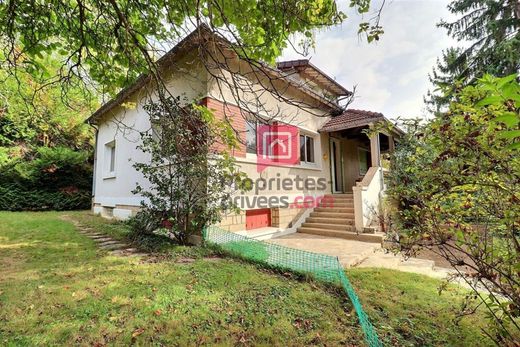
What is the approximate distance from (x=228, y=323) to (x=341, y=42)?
4242 millimetres

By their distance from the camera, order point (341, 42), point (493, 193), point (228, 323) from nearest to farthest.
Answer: point (493, 193)
point (228, 323)
point (341, 42)

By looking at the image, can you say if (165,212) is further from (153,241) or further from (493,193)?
(493,193)

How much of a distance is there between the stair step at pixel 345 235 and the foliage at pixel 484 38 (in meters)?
9.10

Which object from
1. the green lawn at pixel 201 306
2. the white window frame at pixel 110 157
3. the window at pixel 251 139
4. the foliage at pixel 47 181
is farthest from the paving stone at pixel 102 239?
the foliage at pixel 47 181

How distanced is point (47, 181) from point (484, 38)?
25604mm

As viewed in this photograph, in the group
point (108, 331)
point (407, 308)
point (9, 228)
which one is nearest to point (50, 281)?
point (108, 331)

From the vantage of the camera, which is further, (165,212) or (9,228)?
(9,228)

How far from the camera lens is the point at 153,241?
6426 mm

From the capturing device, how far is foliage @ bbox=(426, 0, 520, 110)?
42.2 ft

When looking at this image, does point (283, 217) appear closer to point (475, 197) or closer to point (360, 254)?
point (360, 254)

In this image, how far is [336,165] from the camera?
12.2m

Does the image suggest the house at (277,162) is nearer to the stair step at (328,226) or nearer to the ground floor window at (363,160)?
the stair step at (328,226)

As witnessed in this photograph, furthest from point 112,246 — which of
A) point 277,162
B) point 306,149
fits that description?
point 306,149

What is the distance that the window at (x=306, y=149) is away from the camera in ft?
34.2
